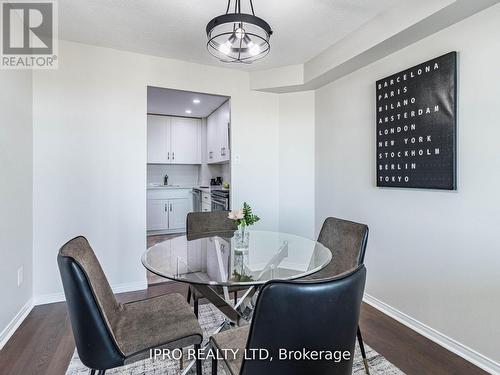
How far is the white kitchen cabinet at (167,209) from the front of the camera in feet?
17.8

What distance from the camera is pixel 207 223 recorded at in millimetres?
2510

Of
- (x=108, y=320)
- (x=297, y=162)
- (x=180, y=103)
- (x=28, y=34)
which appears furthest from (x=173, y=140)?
(x=108, y=320)

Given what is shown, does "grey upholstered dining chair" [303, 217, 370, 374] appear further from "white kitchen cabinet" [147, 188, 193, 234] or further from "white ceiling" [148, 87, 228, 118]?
"white kitchen cabinet" [147, 188, 193, 234]

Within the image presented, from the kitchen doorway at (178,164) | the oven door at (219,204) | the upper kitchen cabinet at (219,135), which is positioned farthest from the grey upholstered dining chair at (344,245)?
the kitchen doorway at (178,164)

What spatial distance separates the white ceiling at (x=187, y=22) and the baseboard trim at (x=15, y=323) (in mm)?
2348

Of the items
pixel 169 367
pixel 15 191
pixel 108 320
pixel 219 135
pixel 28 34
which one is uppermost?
pixel 28 34

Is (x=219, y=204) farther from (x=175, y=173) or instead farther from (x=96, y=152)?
→ (x=175, y=173)

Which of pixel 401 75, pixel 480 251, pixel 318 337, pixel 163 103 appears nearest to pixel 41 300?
pixel 318 337

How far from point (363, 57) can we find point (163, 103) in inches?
128

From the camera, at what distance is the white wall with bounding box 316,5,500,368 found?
1.73 metres

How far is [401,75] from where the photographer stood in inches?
88.6

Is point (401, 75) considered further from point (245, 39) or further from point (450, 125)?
point (245, 39)

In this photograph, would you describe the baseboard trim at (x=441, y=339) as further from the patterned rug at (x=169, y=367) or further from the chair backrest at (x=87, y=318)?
the chair backrest at (x=87, y=318)

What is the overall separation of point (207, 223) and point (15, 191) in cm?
149
